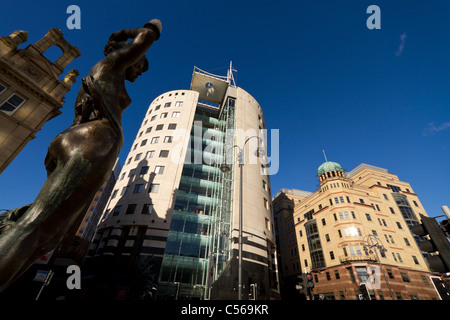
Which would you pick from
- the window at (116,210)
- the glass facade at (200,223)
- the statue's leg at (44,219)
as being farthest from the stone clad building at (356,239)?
the statue's leg at (44,219)

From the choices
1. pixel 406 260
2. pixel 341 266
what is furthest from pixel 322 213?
pixel 406 260

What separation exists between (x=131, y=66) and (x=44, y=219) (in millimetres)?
2355

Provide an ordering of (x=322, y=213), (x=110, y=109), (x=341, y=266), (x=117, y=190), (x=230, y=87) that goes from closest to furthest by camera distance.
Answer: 1. (x=110, y=109)
2. (x=117, y=190)
3. (x=341, y=266)
4. (x=230, y=87)
5. (x=322, y=213)

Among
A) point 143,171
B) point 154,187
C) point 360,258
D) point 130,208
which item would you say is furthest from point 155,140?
point 360,258

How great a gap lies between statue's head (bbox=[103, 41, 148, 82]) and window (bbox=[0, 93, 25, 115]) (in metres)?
25.1

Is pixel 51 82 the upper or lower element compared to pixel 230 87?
lower

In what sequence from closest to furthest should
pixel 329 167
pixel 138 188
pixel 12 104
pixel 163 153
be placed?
pixel 12 104, pixel 138 188, pixel 163 153, pixel 329 167

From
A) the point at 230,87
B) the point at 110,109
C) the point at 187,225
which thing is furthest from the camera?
the point at 230,87

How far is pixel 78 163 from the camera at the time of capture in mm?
1803

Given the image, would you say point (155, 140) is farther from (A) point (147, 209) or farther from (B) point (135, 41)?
(B) point (135, 41)

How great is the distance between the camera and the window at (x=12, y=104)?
19203 millimetres

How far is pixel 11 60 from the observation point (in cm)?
2166
